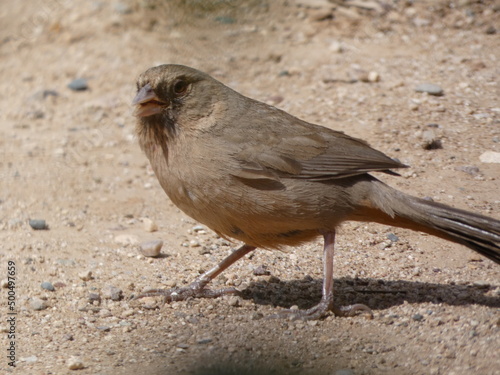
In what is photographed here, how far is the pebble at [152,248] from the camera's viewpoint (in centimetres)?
595

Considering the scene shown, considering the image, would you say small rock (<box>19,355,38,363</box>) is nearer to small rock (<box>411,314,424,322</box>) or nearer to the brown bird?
the brown bird

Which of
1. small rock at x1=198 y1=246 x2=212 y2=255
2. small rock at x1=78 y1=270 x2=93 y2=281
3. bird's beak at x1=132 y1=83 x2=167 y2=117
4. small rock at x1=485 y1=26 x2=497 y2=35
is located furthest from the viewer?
small rock at x1=485 y1=26 x2=497 y2=35

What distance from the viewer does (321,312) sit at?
4.91 metres

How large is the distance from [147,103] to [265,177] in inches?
36.9

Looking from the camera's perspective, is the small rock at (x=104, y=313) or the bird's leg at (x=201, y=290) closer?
the small rock at (x=104, y=313)

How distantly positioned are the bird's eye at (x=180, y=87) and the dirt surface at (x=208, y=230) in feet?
2.17

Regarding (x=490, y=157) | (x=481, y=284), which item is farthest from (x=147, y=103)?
(x=490, y=157)

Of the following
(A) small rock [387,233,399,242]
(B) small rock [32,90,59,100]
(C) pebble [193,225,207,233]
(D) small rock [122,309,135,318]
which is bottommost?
(D) small rock [122,309,135,318]

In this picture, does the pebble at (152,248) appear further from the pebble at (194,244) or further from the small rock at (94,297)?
the small rock at (94,297)

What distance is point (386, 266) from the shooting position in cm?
557

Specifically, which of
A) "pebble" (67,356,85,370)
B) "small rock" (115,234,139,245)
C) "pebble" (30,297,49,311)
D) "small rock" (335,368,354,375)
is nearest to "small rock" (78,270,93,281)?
"pebble" (30,297,49,311)

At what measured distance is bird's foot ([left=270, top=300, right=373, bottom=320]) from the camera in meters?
4.90

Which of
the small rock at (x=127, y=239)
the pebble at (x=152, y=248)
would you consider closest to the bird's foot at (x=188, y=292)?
the pebble at (x=152, y=248)

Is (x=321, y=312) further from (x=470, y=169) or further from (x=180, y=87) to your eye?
(x=470, y=169)
